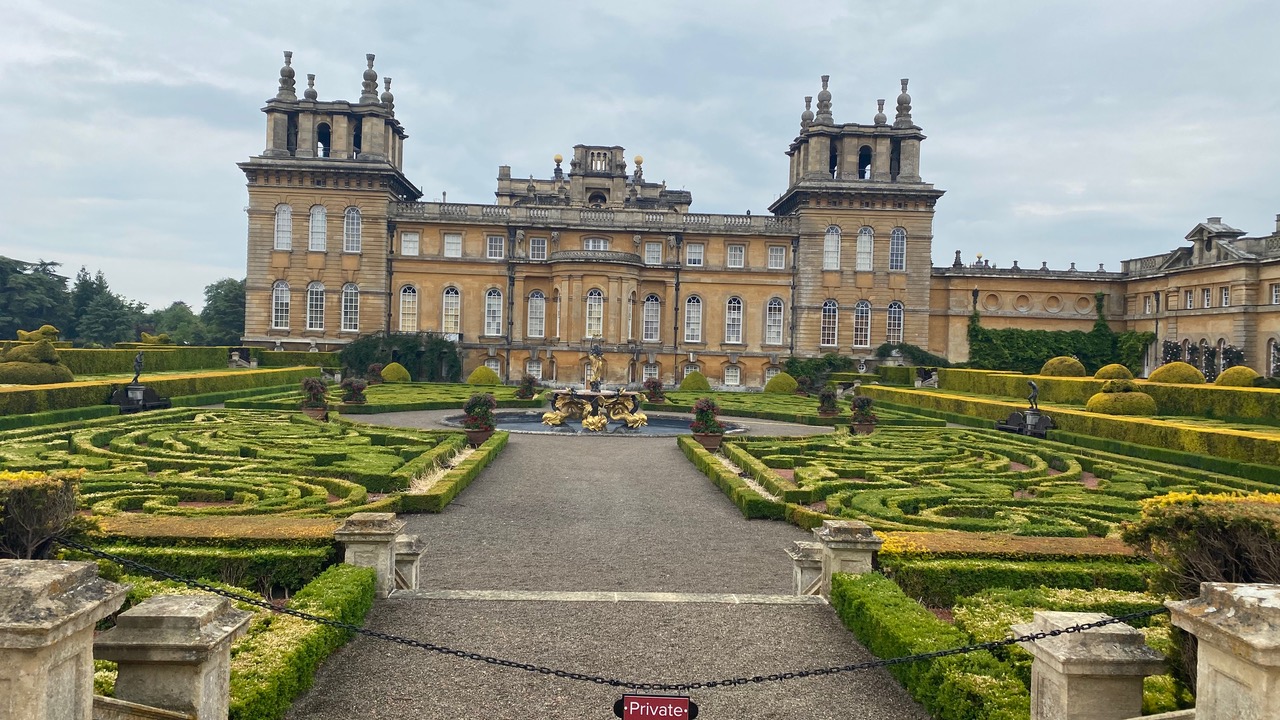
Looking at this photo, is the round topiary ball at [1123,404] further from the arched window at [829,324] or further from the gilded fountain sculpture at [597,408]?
the arched window at [829,324]

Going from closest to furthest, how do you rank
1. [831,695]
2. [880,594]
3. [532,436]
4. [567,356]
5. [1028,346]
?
[831,695] < [880,594] < [532,436] < [567,356] < [1028,346]

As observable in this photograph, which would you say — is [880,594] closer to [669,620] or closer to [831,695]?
[831,695]

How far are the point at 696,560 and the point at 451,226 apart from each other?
35.8 meters

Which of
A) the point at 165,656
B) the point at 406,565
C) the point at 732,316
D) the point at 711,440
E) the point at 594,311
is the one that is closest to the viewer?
the point at 165,656

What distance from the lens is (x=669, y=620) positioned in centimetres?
759

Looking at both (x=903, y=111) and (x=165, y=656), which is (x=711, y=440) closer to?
(x=165, y=656)

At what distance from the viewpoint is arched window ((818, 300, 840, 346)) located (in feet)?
142

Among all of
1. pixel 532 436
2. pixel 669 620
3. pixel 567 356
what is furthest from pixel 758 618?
pixel 567 356

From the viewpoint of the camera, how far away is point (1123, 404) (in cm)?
2214

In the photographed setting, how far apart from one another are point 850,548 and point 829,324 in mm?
36217

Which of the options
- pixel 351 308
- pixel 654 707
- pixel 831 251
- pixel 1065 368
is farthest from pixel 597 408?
pixel 831 251

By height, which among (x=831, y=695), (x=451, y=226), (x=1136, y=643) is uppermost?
(x=451, y=226)

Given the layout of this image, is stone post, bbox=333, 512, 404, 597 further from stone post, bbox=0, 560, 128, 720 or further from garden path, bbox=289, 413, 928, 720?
stone post, bbox=0, 560, 128, 720

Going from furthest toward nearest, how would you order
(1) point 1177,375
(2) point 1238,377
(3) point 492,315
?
(3) point 492,315 → (1) point 1177,375 → (2) point 1238,377
